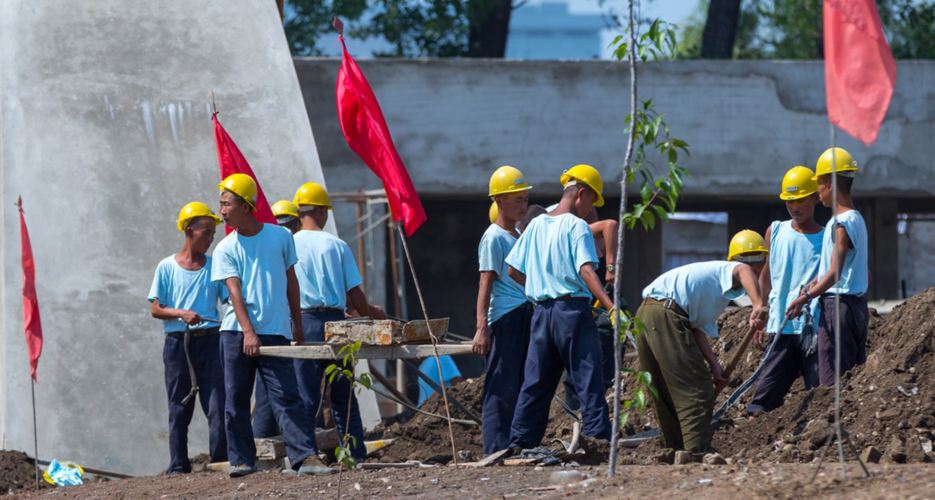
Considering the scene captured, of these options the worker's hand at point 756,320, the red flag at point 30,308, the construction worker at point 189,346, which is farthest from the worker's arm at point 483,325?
the red flag at point 30,308

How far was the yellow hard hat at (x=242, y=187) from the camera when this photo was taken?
5.51 m

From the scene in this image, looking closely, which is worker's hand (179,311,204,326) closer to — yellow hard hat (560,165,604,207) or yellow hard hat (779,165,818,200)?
yellow hard hat (560,165,604,207)

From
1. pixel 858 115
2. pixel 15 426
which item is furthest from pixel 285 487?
pixel 15 426

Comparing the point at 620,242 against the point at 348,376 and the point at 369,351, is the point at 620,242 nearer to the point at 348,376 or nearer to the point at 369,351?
the point at 348,376

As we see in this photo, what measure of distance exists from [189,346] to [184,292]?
35 centimetres

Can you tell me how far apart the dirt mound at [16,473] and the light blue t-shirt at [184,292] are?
4.79 feet

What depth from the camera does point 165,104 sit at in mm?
8523

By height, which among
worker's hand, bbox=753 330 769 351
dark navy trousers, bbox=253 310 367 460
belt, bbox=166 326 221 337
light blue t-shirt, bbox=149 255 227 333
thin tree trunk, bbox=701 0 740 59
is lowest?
dark navy trousers, bbox=253 310 367 460

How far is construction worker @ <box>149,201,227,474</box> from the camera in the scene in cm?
625

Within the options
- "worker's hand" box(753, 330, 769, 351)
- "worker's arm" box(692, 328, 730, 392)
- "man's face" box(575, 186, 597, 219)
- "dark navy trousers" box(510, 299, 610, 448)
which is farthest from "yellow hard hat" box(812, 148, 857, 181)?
"dark navy trousers" box(510, 299, 610, 448)

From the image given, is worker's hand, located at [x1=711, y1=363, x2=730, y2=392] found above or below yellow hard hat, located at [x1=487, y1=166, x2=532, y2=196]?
A: below

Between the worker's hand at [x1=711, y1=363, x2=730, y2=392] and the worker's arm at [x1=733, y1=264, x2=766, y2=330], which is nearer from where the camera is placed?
the worker's arm at [x1=733, y1=264, x2=766, y2=330]

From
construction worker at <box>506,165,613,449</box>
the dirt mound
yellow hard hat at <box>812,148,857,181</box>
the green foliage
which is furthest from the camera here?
the dirt mound

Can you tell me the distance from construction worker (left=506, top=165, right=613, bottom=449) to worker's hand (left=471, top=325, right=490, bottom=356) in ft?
0.86
